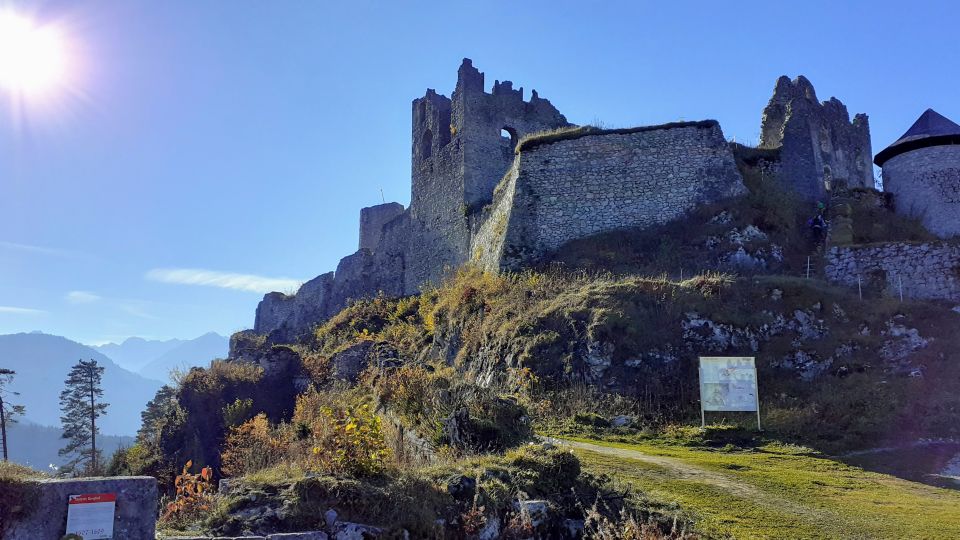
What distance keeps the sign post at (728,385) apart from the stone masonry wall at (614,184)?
1042 centimetres

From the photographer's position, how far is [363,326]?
33094 millimetres

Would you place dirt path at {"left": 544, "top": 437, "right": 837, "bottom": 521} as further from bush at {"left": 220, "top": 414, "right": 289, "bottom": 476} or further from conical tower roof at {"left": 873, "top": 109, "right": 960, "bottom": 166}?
conical tower roof at {"left": 873, "top": 109, "right": 960, "bottom": 166}

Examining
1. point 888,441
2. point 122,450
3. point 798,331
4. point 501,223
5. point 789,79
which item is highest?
point 789,79

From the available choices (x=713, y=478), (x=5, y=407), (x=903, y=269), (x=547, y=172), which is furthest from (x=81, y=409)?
(x=903, y=269)

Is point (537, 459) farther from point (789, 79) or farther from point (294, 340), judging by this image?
point (294, 340)

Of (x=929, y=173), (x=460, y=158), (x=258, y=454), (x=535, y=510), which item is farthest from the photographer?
(x=460, y=158)

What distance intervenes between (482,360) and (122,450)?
12846 millimetres

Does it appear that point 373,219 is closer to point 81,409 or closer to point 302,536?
point 81,409

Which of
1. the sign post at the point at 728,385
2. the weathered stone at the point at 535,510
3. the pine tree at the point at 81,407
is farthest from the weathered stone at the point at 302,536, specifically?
the pine tree at the point at 81,407

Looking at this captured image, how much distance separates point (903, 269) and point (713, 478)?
43.5 ft

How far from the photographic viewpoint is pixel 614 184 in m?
23.8

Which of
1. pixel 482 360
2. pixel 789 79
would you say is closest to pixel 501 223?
pixel 482 360

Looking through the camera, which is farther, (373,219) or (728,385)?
(373,219)

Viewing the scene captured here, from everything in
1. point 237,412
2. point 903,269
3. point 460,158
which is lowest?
point 237,412
